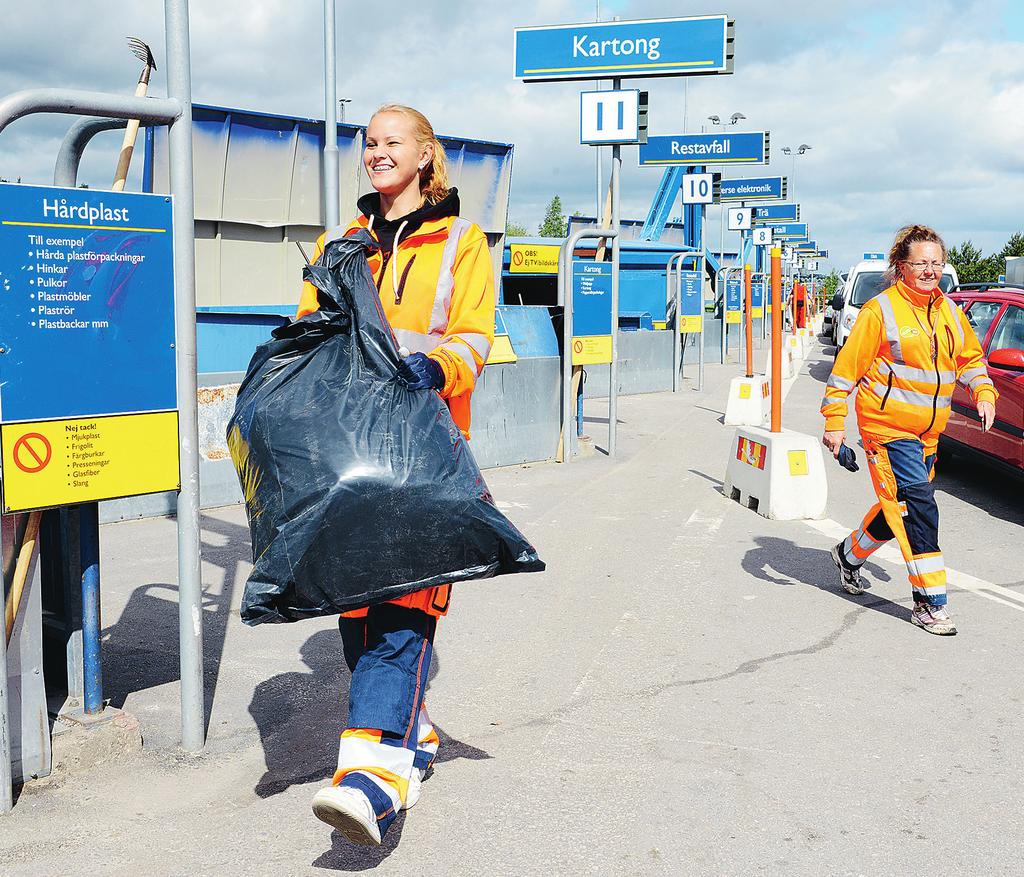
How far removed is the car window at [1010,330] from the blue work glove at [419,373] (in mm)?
8043

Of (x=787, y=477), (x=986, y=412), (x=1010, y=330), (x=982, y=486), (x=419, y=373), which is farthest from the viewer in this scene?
(x=982, y=486)

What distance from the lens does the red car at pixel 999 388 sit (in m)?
9.00

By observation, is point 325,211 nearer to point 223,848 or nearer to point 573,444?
point 573,444

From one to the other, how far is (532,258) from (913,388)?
16.2 meters

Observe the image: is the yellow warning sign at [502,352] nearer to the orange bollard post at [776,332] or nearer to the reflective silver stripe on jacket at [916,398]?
the orange bollard post at [776,332]

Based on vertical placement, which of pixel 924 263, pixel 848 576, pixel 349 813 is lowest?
pixel 848 576

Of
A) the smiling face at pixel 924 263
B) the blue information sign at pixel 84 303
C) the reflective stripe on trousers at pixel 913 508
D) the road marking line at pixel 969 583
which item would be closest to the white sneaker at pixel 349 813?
the blue information sign at pixel 84 303

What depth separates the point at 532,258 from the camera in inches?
847

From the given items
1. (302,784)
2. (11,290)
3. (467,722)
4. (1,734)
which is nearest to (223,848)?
(302,784)

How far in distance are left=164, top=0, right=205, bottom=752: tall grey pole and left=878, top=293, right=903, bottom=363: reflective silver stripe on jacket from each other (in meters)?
3.35

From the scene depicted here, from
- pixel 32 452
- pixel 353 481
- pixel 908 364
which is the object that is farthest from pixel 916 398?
pixel 32 452

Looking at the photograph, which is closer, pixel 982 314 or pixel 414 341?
pixel 414 341

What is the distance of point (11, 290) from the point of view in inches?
136

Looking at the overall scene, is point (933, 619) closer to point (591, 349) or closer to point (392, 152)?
point (392, 152)
